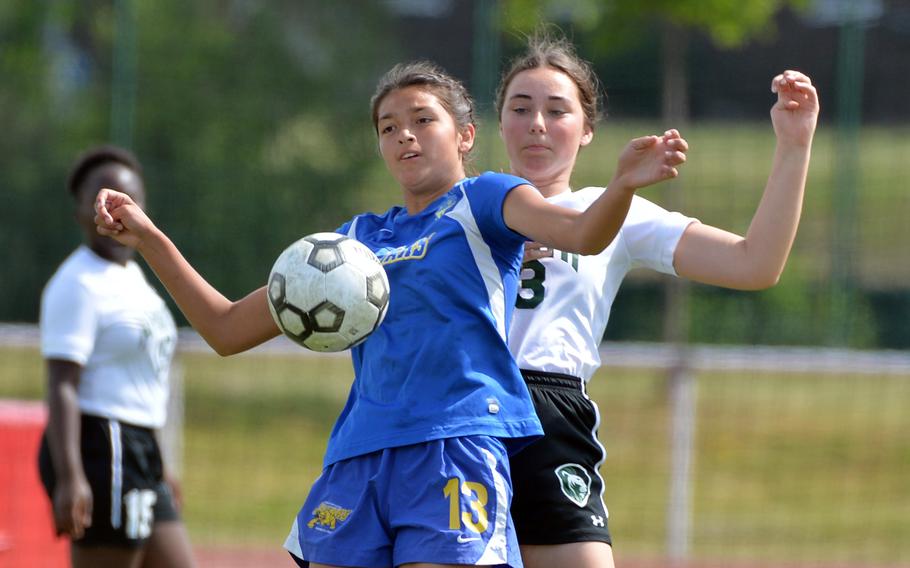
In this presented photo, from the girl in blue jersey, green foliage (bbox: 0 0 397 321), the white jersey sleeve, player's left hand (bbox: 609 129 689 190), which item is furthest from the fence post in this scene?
player's left hand (bbox: 609 129 689 190)

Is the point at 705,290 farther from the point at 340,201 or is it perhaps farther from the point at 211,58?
the point at 211,58

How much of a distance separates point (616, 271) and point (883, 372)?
22.4ft

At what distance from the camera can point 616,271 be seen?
13.8ft

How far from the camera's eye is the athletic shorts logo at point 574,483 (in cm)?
399

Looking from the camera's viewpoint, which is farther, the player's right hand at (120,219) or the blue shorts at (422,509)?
the player's right hand at (120,219)

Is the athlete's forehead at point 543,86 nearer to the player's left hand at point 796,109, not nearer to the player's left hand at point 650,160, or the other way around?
the player's left hand at point 796,109

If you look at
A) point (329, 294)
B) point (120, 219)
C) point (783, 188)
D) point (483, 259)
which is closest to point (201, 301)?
point (120, 219)

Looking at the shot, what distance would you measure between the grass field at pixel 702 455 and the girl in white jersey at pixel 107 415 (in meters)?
4.32

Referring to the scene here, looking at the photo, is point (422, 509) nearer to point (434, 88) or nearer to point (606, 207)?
point (606, 207)

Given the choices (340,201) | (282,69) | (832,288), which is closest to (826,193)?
(832,288)

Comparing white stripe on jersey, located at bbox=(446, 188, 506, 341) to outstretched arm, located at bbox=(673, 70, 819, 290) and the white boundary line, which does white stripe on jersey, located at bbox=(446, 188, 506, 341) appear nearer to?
outstretched arm, located at bbox=(673, 70, 819, 290)

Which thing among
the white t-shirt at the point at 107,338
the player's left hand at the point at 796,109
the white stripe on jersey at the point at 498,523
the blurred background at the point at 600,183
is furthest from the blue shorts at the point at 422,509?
the blurred background at the point at 600,183

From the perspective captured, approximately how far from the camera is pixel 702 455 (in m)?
11.7

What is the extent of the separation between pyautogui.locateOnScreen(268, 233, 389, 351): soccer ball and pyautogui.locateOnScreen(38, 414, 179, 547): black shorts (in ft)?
7.74
